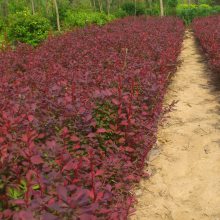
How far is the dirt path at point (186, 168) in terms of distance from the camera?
3.94 m

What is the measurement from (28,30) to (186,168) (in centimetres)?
1235

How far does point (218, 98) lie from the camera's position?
7.70 meters

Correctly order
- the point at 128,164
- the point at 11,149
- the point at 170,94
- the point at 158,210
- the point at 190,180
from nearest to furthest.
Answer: the point at 11,149 < the point at 128,164 < the point at 158,210 < the point at 190,180 < the point at 170,94

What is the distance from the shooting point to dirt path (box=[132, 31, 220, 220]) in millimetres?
3941

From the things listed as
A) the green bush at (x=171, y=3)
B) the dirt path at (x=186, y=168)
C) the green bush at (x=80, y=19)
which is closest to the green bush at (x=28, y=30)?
the green bush at (x=80, y=19)

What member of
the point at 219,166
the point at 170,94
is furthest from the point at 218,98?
the point at 219,166

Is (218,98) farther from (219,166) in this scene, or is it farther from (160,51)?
(219,166)

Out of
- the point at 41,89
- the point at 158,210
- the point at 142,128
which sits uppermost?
the point at 41,89

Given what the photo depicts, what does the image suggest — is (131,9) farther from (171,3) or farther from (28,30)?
(28,30)

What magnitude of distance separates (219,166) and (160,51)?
3642mm

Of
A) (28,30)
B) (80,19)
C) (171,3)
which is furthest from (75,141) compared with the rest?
(171,3)

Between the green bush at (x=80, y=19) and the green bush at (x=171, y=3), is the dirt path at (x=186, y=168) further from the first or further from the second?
the green bush at (x=171, y=3)

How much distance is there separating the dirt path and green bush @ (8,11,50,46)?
9172mm

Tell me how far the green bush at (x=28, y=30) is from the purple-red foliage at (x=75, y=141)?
8.45 m
